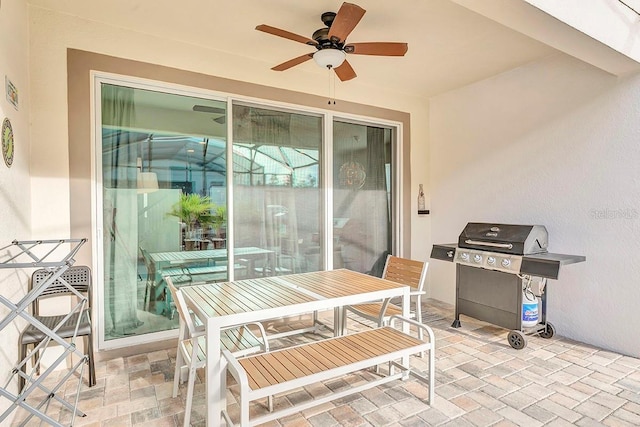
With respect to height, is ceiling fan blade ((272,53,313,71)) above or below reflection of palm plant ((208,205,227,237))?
above

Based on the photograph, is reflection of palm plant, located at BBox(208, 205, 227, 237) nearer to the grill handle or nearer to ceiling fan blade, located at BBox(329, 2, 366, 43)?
ceiling fan blade, located at BBox(329, 2, 366, 43)

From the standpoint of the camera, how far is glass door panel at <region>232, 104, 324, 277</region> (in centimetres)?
367

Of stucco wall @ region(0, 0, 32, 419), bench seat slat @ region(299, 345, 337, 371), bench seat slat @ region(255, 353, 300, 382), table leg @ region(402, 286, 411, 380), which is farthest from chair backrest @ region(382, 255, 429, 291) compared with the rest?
stucco wall @ region(0, 0, 32, 419)

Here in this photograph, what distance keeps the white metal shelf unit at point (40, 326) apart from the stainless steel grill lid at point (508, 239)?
3.30 meters

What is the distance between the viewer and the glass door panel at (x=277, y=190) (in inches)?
144

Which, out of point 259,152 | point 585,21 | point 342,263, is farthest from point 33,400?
point 585,21

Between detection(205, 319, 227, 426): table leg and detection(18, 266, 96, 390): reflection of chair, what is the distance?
950mm

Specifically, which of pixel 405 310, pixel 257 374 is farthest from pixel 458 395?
pixel 257 374

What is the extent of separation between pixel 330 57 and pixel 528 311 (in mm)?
2887

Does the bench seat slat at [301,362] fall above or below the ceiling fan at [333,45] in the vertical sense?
below

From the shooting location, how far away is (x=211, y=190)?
350 centimetres

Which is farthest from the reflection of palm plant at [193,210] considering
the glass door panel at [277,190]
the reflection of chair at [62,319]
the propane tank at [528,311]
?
the propane tank at [528,311]

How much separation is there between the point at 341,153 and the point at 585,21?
2.54 meters

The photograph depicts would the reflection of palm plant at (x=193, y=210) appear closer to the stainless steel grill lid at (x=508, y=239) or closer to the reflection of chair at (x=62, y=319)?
the reflection of chair at (x=62, y=319)
